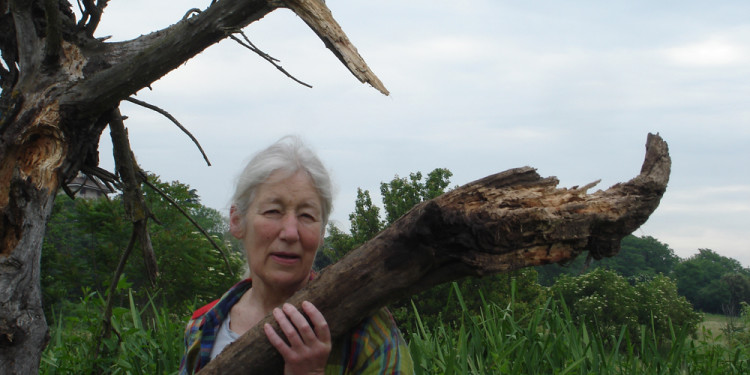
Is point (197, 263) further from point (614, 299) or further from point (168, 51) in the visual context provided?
point (614, 299)

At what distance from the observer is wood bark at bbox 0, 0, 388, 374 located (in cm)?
354

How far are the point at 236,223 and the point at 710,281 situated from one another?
50.2m

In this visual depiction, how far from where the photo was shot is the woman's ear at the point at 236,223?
246cm

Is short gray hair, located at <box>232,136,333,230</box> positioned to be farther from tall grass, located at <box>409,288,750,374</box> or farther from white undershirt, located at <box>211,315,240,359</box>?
tall grass, located at <box>409,288,750,374</box>

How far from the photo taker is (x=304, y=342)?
6.83 ft

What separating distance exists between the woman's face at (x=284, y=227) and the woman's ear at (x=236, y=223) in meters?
0.13

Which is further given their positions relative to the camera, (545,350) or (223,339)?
(545,350)

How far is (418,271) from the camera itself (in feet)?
7.00

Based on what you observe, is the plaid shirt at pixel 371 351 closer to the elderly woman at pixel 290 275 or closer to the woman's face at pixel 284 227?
the elderly woman at pixel 290 275

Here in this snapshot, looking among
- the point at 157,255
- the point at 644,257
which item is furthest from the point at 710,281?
the point at 157,255

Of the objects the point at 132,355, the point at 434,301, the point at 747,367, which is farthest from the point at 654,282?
the point at 132,355

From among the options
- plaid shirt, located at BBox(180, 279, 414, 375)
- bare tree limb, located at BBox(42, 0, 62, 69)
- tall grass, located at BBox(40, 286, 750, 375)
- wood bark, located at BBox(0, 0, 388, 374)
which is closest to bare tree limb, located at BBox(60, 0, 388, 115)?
wood bark, located at BBox(0, 0, 388, 374)

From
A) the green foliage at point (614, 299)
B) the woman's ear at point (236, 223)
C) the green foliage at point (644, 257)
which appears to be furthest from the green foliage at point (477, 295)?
the green foliage at point (644, 257)

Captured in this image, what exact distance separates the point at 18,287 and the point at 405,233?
260 cm
